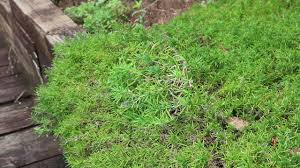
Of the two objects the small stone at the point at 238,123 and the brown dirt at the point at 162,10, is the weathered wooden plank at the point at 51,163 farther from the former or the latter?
the small stone at the point at 238,123

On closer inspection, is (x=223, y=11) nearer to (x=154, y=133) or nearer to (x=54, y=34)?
(x=54, y=34)

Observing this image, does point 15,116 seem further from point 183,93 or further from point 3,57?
point 183,93

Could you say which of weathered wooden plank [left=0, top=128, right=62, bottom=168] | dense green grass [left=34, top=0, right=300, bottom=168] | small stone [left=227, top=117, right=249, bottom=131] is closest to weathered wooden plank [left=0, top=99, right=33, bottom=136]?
weathered wooden plank [left=0, top=128, right=62, bottom=168]

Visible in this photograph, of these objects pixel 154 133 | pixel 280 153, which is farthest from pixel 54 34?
pixel 280 153

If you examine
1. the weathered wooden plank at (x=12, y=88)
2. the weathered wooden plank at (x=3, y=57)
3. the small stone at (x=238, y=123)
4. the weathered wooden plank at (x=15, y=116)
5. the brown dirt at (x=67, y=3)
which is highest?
the small stone at (x=238, y=123)

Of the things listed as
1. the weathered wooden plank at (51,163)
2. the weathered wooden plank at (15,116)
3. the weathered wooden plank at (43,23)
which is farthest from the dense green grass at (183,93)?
the weathered wooden plank at (15,116)

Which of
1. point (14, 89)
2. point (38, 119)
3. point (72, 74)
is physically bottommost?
point (14, 89)

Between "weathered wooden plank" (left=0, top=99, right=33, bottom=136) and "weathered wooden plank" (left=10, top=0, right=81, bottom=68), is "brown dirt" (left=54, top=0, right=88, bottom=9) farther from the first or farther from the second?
"weathered wooden plank" (left=0, top=99, right=33, bottom=136)
